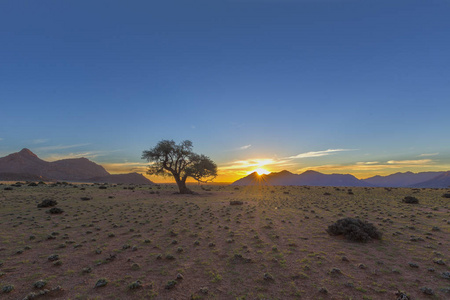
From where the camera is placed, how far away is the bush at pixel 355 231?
12797 mm

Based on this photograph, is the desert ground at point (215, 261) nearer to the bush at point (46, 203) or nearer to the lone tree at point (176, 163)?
the bush at point (46, 203)

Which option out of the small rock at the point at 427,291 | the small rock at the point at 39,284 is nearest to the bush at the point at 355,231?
the small rock at the point at 427,291

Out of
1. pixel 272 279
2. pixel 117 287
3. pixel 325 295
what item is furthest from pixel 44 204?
pixel 325 295

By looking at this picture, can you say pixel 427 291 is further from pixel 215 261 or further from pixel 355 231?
pixel 215 261

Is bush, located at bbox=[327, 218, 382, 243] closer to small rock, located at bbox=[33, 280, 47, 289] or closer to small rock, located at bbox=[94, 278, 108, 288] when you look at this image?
small rock, located at bbox=[94, 278, 108, 288]

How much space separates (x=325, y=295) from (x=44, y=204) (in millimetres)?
28815

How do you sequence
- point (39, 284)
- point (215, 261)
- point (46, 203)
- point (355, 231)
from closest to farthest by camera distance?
point (39, 284) → point (215, 261) → point (355, 231) → point (46, 203)

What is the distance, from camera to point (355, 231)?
1305cm

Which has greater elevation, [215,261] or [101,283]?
[101,283]

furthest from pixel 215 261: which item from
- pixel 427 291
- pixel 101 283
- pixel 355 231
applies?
pixel 355 231

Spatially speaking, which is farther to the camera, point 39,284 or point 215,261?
point 215,261

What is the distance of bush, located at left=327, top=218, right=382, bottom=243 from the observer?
42.0 ft

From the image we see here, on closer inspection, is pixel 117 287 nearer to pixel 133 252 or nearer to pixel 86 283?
pixel 86 283

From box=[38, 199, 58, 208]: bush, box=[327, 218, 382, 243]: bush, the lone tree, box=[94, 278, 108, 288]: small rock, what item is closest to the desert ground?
box=[94, 278, 108, 288]: small rock
